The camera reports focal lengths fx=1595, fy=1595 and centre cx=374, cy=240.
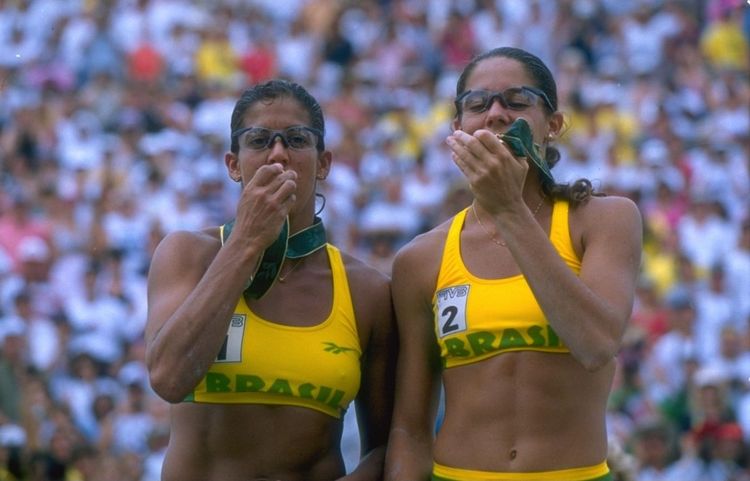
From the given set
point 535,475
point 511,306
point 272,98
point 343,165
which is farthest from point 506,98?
point 343,165

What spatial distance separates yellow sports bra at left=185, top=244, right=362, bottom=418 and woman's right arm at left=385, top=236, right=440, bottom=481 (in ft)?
0.59

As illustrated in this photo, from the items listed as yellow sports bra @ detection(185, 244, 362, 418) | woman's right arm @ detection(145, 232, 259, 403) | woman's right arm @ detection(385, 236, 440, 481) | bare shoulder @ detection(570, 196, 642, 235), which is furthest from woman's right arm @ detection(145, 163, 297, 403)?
bare shoulder @ detection(570, 196, 642, 235)

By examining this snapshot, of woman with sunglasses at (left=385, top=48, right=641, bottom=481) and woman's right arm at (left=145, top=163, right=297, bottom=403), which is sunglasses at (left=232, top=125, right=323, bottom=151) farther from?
woman with sunglasses at (left=385, top=48, right=641, bottom=481)

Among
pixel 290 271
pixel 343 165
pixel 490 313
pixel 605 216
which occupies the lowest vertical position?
pixel 490 313

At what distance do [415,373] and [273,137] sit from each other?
3.02ft

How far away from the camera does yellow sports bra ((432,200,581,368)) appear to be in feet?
16.3

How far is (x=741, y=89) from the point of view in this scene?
654 inches

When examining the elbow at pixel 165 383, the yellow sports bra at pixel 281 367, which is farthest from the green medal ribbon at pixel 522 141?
the elbow at pixel 165 383

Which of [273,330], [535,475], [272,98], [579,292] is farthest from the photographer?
[272,98]

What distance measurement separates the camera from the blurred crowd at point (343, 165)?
38.1 ft

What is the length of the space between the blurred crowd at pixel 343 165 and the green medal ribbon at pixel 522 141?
3.70 m

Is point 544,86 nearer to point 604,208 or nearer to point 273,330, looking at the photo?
point 604,208

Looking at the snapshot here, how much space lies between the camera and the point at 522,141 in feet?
16.5

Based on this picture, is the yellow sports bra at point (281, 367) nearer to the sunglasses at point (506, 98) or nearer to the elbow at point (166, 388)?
the elbow at point (166, 388)
